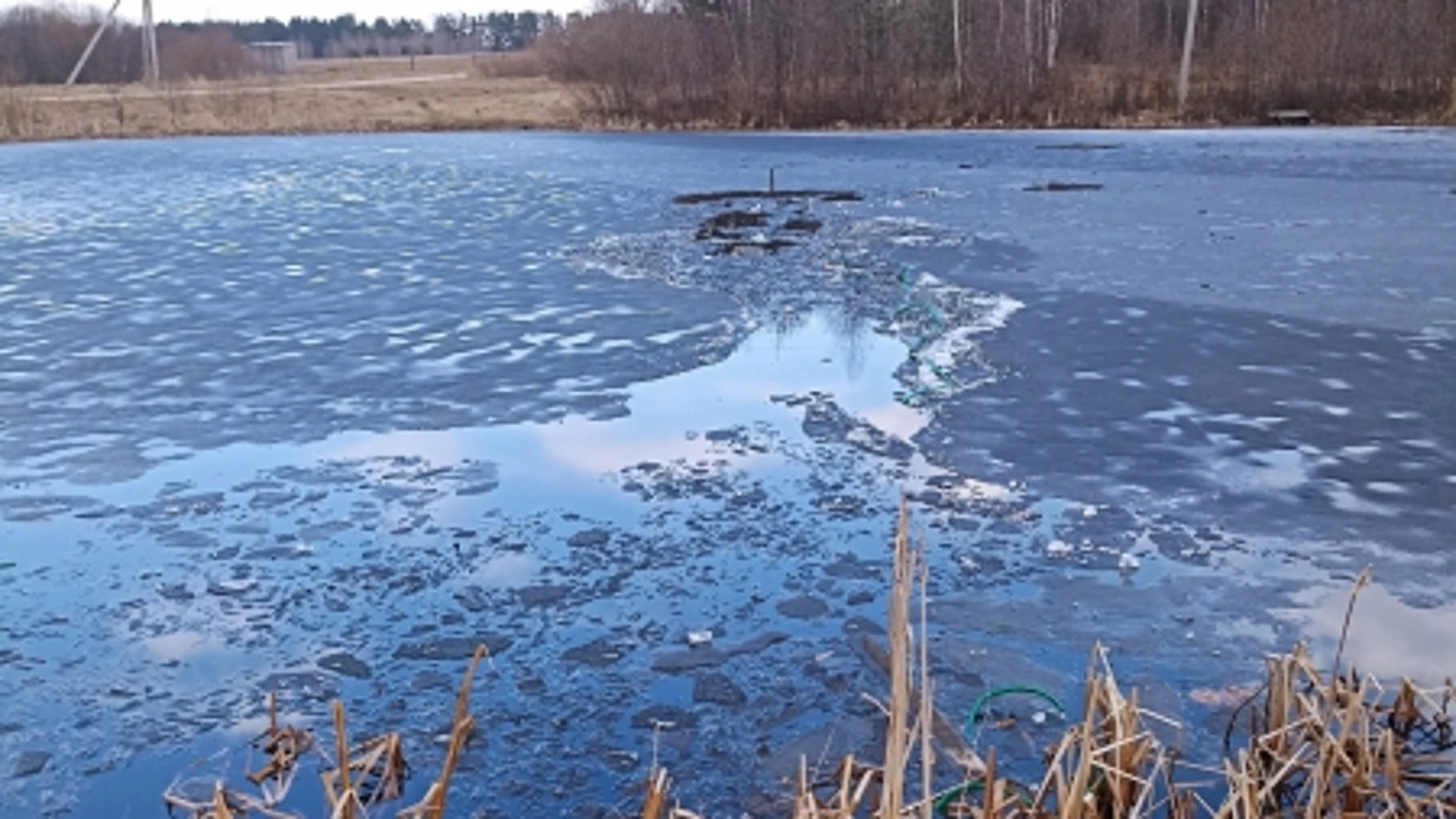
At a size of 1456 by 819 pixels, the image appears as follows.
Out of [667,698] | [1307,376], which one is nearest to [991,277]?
[1307,376]

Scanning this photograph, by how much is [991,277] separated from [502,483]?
5.97m

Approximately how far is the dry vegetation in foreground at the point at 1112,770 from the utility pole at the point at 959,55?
93.9ft

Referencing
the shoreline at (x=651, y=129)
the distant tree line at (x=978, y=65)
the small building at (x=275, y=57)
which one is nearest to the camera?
the shoreline at (x=651, y=129)

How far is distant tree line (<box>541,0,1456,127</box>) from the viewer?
28.3 metres

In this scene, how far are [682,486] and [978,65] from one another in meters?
27.6

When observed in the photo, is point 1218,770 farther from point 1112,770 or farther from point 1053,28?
point 1053,28

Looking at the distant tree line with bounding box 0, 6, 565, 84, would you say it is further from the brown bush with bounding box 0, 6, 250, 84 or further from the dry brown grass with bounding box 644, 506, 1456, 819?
the dry brown grass with bounding box 644, 506, 1456, 819

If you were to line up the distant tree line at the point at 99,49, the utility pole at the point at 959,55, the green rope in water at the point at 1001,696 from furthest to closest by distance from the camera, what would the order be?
the distant tree line at the point at 99,49 < the utility pole at the point at 959,55 < the green rope in water at the point at 1001,696

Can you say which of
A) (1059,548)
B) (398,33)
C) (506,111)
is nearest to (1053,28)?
(506,111)

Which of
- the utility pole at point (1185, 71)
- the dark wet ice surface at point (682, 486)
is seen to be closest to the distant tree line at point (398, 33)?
the utility pole at point (1185, 71)

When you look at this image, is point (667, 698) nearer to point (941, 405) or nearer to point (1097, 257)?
point (941, 405)

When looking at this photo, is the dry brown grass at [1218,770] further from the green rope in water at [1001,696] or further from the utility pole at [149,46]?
the utility pole at [149,46]

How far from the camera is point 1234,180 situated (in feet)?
58.4

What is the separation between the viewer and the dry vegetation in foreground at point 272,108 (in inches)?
1332
